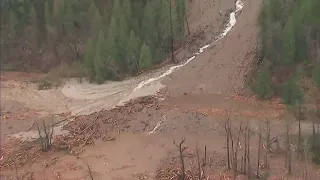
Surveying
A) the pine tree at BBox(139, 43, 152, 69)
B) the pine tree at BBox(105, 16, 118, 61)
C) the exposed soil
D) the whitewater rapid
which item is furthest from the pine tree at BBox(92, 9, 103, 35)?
the whitewater rapid

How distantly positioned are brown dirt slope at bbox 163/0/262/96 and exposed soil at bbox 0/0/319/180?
3.6 inches

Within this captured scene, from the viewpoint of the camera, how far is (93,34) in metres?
57.0

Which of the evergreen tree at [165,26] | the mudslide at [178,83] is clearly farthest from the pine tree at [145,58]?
the evergreen tree at [165,26]

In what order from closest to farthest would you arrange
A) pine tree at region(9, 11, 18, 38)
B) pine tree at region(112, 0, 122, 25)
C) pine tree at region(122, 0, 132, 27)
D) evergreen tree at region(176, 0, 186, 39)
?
evergreen tree at region(176, 0, 186, 39) → pine tree at region(112, 0, 122, 25) → pine tree at region(122, 0, 132, 27) → pine tree at region(9, 11, 18, 38)

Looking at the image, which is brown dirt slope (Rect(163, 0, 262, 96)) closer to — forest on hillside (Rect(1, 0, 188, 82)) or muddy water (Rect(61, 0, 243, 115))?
muddy water (Rect(61, 0, 243, 115))

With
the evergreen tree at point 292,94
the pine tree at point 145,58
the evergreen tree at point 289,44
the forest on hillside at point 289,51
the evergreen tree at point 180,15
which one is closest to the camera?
the evergreen tree at point 292,94

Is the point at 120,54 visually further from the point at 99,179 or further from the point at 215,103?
the point at 99,179

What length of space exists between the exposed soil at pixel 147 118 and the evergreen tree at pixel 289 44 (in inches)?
170

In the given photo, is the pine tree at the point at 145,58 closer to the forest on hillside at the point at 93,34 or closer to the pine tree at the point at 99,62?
the forest on hillside at the point at 93,34

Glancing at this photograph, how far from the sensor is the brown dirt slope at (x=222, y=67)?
46.7m

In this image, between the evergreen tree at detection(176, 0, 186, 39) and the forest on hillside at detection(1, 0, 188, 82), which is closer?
the forest on hillside at detection(1, 0, 188, 82)

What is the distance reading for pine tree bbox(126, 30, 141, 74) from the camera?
167 ft

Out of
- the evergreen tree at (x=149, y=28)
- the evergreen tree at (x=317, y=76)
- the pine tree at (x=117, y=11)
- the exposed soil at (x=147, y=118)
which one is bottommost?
the exposed soil at (x=147, y=118)

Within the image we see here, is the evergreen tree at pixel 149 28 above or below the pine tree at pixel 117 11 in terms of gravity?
below
